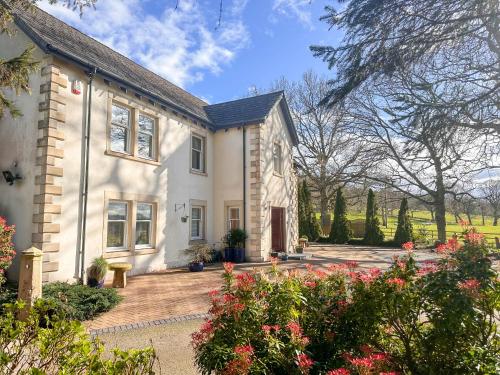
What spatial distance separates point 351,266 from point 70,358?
2497mm

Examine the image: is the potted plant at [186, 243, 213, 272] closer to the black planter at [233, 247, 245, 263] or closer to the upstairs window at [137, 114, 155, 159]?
the black planter at [233, 247, 245, 263]

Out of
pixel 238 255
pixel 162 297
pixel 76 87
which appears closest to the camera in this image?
pixel 162 297

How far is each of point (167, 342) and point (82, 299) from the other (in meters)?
2.63

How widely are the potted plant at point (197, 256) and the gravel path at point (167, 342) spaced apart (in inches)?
230

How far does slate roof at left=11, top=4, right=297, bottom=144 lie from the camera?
380 inches

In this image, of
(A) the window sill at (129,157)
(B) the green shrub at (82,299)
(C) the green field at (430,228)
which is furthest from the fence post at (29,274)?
(C) the green field at (430,228)

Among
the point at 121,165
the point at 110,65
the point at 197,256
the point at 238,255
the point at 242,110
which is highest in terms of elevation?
the point at 242,110

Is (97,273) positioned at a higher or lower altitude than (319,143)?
lower

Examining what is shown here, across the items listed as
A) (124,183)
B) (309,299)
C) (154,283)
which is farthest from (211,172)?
(309,299)

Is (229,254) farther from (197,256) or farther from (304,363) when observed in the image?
(304,363)

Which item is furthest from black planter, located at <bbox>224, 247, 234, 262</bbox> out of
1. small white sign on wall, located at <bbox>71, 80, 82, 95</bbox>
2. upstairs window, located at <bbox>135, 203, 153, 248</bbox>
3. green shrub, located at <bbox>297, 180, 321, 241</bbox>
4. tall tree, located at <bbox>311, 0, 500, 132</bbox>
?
green shrub, located at <bbox>297, 180, 321, 241</bbox>

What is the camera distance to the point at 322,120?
104ft

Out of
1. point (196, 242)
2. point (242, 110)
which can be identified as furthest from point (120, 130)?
point (242, 110)

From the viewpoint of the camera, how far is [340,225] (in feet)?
93.9
